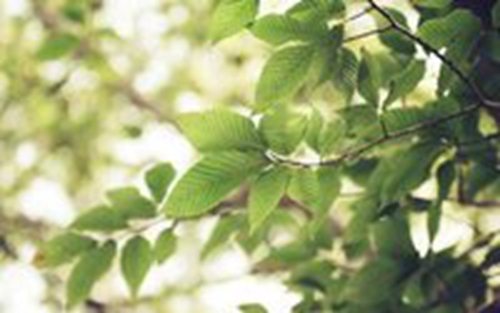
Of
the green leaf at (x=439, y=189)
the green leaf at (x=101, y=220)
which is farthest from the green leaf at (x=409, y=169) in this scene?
the green leaf at (x=101, y=220)

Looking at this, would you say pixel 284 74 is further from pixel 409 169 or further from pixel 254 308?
pixel 254 308

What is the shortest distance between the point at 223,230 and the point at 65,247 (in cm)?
30

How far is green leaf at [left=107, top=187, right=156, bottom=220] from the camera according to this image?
1620 millimetres

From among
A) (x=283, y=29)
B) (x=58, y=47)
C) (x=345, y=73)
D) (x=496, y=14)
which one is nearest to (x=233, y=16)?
(x=283, y=29)

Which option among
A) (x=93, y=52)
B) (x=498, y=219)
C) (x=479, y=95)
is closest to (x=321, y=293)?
(x=479, y=95)

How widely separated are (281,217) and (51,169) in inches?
166

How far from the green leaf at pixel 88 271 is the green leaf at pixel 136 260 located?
3 cm

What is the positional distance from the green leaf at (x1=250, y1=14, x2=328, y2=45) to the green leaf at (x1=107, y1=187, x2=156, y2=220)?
52cm

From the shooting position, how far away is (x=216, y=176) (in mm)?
1229

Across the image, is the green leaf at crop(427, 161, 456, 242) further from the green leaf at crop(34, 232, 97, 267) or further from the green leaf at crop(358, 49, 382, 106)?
the green leaf at crop(34, 232, 97, 267)

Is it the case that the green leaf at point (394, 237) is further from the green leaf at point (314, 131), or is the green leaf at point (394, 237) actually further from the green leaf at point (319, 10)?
the green leaf at point (319, 10)

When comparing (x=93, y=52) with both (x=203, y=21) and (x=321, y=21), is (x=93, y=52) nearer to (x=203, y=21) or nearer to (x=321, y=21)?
(x=321, y=21)

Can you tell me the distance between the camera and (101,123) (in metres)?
5.55

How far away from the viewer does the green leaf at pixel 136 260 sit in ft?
5.20
